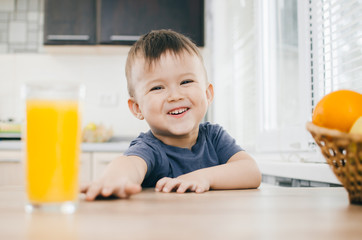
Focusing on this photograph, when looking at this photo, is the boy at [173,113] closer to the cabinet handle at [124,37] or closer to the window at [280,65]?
the window at [280,65]

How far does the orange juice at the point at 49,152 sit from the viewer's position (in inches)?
18.2

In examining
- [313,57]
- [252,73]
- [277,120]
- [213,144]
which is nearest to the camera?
[213,144]

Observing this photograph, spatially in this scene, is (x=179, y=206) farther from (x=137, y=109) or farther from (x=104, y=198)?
(x=137, y=109)

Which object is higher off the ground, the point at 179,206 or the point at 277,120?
the point at 277,120

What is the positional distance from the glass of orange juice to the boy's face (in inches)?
27.5

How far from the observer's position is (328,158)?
1.94ft

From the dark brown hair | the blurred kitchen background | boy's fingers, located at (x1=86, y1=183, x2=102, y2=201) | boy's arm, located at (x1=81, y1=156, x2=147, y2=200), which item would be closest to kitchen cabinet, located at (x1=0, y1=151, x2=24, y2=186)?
the blurred kitchen background

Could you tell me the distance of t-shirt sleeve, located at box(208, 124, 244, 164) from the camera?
125 centimetres

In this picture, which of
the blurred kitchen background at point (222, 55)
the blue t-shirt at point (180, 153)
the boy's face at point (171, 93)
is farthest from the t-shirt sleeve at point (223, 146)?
the blurred kitchen background at point (222, 55)

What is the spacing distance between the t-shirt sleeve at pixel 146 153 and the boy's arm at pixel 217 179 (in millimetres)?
129

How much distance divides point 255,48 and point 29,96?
1.87 meters

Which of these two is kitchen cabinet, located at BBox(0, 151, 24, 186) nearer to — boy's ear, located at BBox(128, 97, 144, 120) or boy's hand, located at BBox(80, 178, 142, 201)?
boy's ear, located at BBox(128, 97, 144, 120)

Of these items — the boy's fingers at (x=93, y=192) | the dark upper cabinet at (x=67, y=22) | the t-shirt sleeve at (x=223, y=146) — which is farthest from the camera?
the dark upper cabinet at (x=67, y=22)

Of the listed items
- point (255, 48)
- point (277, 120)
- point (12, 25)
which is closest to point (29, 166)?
point (277, 120)
